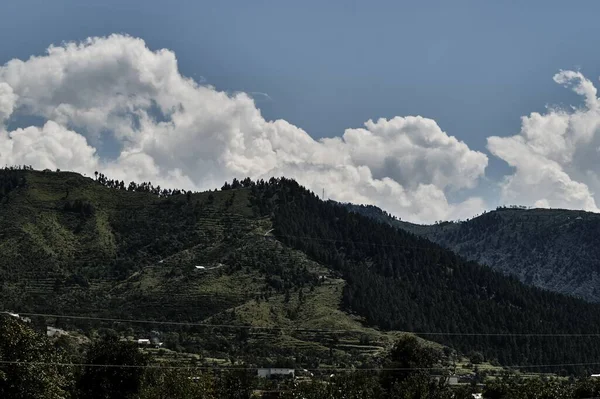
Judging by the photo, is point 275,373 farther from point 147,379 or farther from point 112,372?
point 112,372

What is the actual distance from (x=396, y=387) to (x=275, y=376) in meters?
64.4

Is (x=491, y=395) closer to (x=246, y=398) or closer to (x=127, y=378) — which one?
(x=246, y=398)

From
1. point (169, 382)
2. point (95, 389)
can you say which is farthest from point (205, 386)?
point (95, 389)

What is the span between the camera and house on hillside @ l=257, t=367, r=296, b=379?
18425cm

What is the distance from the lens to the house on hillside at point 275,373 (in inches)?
7254

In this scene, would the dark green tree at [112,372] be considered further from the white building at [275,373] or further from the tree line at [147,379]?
the white building at [275,373]

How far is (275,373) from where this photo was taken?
188m

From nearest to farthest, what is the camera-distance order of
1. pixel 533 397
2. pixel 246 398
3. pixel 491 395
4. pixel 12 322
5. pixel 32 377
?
1. pixel 32 377
2. pixel 12 322
3. pixel 533 397
4. pixel 246 398
5. pixel 491 395

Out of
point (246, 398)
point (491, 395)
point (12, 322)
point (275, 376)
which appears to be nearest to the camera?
point (12, 322)

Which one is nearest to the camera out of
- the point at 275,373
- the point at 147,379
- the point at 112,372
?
the point at 112,372

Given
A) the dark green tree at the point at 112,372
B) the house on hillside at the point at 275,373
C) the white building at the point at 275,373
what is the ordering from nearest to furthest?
the dark green tree at the point at 112,372 < the house on hillside at the point at 275,373 < the white building at the point at 275,373

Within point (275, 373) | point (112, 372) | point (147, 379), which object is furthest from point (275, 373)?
point (112, 372)

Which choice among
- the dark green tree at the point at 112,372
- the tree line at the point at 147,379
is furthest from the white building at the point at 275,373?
the dark green tree at the point at 112,372

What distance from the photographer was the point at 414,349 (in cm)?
14075
